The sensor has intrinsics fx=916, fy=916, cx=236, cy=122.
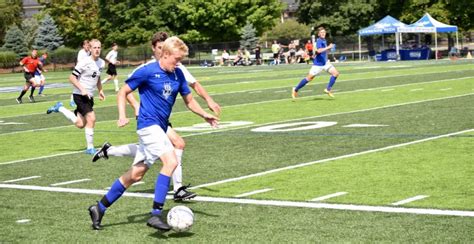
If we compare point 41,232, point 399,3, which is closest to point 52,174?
point 41,232

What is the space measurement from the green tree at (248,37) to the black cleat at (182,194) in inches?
2714

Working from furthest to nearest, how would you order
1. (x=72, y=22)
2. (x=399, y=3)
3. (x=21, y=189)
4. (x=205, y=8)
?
1. (x=72, y=22)
2. (x=205, y=8)
3. (x=399, y=3)
4. (x=21, y=189)

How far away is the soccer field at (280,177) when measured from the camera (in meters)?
8.12

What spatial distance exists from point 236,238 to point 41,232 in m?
1.88

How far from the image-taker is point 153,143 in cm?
837

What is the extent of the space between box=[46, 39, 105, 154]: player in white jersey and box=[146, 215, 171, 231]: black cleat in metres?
6.74

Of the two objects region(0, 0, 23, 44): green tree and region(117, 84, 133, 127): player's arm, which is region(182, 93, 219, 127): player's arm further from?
region(0, 0, 23, 44): green tree

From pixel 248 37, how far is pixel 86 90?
218 ft

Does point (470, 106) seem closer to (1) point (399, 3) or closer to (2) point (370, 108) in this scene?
(2) point (370, 108)

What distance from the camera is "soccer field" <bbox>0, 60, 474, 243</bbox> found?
8.12 metres

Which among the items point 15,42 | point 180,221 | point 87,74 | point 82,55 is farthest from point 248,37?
point 180,221

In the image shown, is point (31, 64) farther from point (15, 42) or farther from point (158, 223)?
point (15, 42)

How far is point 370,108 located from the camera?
20.6 metres

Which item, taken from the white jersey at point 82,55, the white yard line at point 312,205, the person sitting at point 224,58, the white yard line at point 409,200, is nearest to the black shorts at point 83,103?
the white jersey at point 82,55
